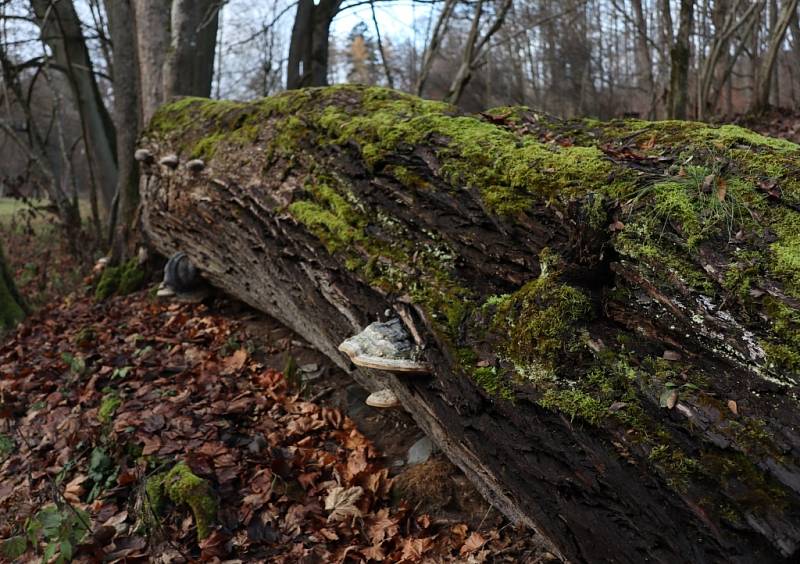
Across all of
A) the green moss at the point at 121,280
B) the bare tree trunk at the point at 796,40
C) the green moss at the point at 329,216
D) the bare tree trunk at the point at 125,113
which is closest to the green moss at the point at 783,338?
the green moss at the point at 329,216

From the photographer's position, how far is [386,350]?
2.58 m

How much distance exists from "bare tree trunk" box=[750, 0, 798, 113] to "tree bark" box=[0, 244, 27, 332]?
41.6 feet

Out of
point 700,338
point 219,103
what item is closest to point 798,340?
point 700,338

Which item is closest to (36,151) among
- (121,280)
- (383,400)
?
(121,280)

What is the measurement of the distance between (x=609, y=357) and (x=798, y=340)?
1.92 feet

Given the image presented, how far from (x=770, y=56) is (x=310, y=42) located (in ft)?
29.9

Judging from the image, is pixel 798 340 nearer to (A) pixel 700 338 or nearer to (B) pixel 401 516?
(A) pixel 700 338

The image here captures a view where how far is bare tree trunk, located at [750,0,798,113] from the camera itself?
31.5ft

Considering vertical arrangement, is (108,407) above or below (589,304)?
below

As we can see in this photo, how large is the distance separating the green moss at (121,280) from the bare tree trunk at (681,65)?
9.38 metres

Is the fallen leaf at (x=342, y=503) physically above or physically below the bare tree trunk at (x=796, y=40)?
below

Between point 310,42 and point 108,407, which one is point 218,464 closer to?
point 108,407

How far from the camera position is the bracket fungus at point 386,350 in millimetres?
2453

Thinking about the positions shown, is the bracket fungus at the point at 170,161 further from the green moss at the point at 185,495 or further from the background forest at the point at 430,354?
the green moss at the point at 185,495
